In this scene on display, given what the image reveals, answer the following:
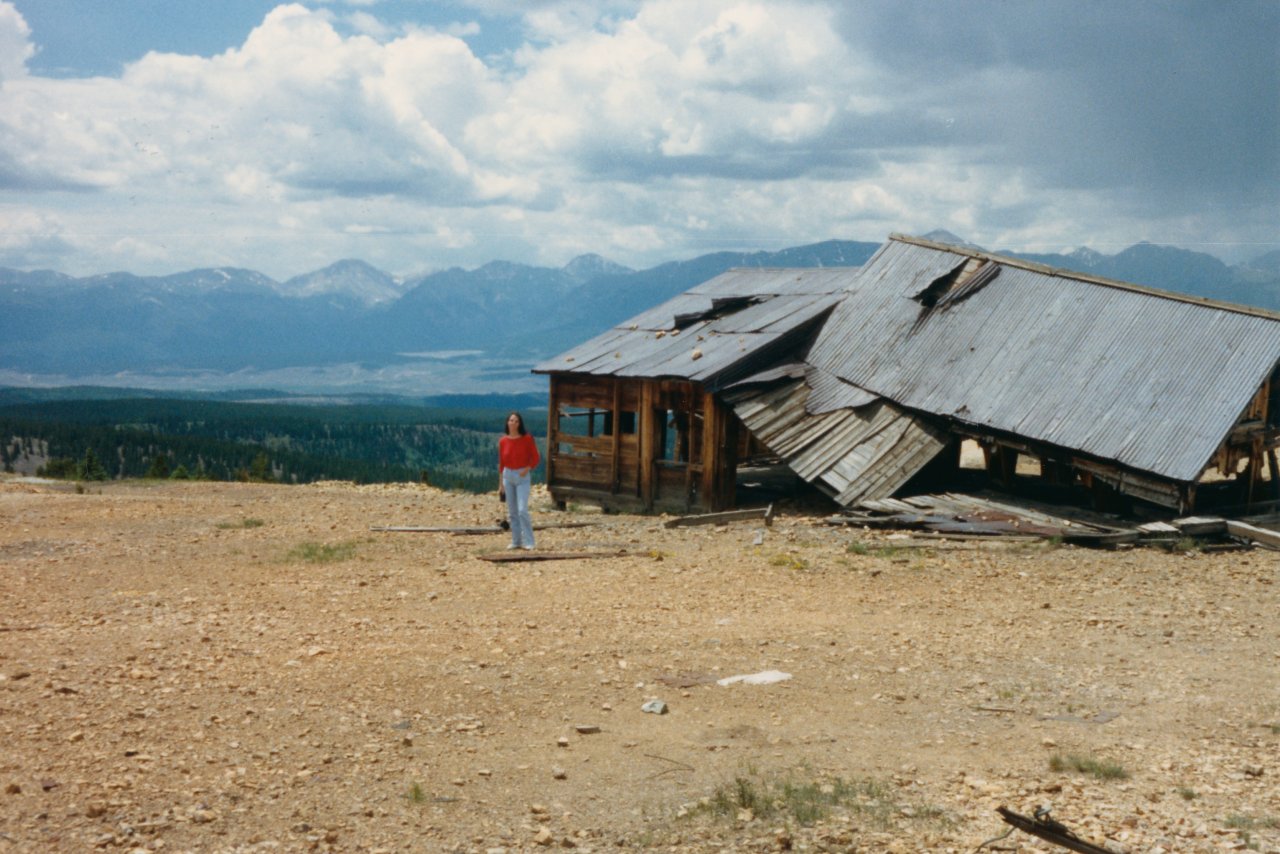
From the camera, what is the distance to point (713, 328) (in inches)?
1125

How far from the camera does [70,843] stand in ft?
22.7

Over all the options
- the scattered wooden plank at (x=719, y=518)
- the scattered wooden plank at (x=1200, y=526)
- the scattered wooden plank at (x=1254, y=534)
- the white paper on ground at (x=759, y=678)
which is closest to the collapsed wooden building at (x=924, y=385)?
the scattered wooden plank at (x=1200, y=526)

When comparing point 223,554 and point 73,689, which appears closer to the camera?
point 73,689

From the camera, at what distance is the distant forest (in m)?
104

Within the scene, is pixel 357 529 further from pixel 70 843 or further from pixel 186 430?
pixel 186 430

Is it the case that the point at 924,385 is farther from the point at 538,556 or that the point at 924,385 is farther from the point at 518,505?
the point at 538,556

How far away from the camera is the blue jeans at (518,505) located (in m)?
17.7

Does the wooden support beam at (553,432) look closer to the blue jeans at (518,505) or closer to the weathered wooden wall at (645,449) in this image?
the weathered wooden wall at (645,449)

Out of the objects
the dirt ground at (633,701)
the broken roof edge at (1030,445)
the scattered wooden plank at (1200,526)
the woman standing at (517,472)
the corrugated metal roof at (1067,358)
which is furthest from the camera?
the corrugated metal roof at (1067,358)

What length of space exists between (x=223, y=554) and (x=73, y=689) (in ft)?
26.4

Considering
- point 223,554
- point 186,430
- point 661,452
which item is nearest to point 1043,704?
point 223,554

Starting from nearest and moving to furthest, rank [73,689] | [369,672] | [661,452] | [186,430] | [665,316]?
1. [73,689]
2. [369,672]
3. [661,452]
4. [665,316]
5. [186,430]

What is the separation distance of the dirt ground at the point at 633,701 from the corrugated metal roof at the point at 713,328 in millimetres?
9168

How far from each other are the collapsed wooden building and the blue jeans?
6706 millimetres
